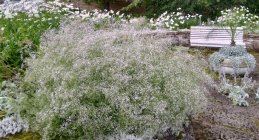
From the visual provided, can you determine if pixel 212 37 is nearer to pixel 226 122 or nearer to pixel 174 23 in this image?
pixel 174 23

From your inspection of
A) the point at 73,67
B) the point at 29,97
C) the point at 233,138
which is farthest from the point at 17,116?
the point at 233,138

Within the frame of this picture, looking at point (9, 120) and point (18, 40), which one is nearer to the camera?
point (9, 120)

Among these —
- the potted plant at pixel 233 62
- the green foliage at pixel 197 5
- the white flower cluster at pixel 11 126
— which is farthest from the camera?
the green foliage at pixel 197 5

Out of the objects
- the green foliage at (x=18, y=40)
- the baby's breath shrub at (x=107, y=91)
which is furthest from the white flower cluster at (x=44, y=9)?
the baby's breath shrub at (x=107, y=91)

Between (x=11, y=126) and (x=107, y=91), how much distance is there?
1.20m

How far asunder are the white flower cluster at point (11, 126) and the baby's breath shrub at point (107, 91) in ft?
0.65

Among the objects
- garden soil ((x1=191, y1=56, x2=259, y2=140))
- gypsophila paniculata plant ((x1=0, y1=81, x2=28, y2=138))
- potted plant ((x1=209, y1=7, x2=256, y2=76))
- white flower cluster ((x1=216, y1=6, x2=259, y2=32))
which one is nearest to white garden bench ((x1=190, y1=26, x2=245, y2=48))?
white flower cluster ((x1=216, y1=6, x2=259, y2=32))

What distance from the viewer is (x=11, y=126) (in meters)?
4.02

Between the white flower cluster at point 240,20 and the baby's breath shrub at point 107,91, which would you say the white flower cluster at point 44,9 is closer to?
the white flower cluster at point 240,20

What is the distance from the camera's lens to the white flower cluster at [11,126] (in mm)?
3998

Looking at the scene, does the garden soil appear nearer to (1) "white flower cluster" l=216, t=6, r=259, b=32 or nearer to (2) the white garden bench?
(1) "white flower cluster" l=216, t=6, r=259, b=32

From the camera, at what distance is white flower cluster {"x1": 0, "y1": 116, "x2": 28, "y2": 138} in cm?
400

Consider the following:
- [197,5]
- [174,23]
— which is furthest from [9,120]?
[197,5]

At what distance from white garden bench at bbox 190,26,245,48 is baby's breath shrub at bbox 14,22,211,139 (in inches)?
138
